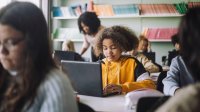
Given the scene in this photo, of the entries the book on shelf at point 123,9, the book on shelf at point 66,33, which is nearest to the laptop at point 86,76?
the book on shelf at point 123,9

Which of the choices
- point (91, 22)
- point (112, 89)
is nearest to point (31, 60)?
point (112, 89)

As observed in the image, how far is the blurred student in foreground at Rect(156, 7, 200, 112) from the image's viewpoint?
0.87 meters

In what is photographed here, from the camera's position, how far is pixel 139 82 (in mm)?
2486

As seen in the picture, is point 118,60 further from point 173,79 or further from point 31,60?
point 31,60

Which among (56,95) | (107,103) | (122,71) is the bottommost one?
(107,103)

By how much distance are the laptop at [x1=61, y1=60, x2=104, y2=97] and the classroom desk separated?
0.05 metres

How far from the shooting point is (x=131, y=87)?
2.45 m

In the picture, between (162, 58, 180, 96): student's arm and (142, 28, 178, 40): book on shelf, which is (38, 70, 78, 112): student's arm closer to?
(162, 58, 180, 96): student's arm

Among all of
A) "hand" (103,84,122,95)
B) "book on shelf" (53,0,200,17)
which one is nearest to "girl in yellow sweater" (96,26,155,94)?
"hand" (103,84,122,95)

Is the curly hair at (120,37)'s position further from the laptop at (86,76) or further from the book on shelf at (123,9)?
the book on shelf at (123,9)

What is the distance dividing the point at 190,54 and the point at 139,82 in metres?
1.38

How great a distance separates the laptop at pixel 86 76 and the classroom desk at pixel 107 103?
47 millimetres

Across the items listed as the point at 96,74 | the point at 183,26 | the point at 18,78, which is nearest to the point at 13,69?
the point at 18,78

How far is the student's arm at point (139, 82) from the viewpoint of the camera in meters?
2.45
